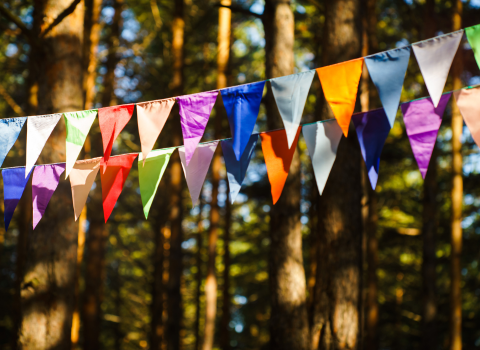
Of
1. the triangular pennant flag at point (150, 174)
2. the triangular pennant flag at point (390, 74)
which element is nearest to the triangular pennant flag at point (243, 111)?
the triangular pennant flag at point (150, 174)

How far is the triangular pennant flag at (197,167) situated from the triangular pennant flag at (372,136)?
1209mm

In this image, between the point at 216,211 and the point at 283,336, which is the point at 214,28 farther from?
the point at 283,336

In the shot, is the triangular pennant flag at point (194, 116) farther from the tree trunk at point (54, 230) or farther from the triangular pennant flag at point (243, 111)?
the tree trunk at point (54, 230)

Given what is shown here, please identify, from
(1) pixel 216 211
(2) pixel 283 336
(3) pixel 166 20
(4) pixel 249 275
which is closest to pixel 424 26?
(1) pixel 216 211

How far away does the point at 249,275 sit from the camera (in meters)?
13.7

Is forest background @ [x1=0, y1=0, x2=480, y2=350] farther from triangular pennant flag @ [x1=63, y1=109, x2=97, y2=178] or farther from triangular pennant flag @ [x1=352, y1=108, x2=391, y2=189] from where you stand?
triangular pennant flag @ [x1=352, y1=108, x2=391, y2=189]

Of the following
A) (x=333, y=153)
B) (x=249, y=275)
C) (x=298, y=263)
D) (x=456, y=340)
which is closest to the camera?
(x=333, y=153)

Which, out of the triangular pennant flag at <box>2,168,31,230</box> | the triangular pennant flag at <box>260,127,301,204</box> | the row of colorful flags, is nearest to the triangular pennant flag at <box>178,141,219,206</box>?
the row of colorful flags

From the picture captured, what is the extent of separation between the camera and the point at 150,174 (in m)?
3.47

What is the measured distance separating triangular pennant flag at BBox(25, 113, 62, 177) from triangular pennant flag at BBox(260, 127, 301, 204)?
177 centimetres

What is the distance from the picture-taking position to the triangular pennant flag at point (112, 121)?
3.31 meters

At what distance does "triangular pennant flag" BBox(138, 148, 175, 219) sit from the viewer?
3443 mm

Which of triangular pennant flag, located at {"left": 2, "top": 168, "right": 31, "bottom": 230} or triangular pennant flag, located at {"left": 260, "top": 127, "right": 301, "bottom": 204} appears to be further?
triangular pennant flag, located at {"left": 2, "top": 168, "right": 31, "bottom": 230}

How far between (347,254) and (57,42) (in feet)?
11.2
